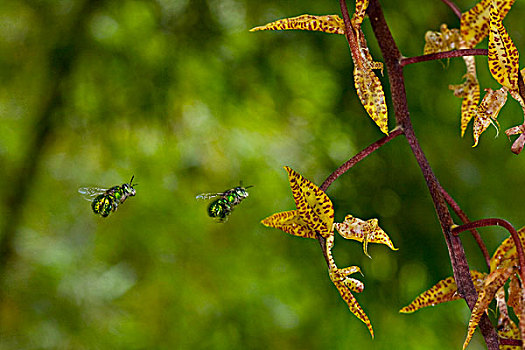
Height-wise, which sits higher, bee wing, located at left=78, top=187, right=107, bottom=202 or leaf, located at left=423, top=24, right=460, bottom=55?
leaf, located at left=423, top=24, right=460, bottom=55

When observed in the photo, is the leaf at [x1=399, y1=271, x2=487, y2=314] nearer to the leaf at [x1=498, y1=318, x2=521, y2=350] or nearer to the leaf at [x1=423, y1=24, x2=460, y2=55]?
the leaf at [x1=498, y1=318, x2=521, y2=350]

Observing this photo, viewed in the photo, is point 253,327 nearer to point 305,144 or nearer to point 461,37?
point 305,144

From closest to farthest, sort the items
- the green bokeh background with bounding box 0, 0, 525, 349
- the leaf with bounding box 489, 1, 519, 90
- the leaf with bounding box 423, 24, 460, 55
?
the leaf with bounding box 489, 1, 519, 90 < the leaf with bounding box 423, 24, 460, 55 < the green bokeh background with bounding box 0, 0, 525, 349

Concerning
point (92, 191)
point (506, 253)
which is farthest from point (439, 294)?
point (92, 191)

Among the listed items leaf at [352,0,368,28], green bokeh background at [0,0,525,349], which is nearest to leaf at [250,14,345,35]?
leaf at [352,0,368,28]

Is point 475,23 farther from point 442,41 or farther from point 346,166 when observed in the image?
point 346,166

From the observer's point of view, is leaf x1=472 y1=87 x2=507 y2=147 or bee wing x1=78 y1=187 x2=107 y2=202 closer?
leaf x1=472 y1=87 x2=507 y2=147

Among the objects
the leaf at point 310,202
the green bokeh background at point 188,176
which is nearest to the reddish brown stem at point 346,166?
the leaf at point 310,202
